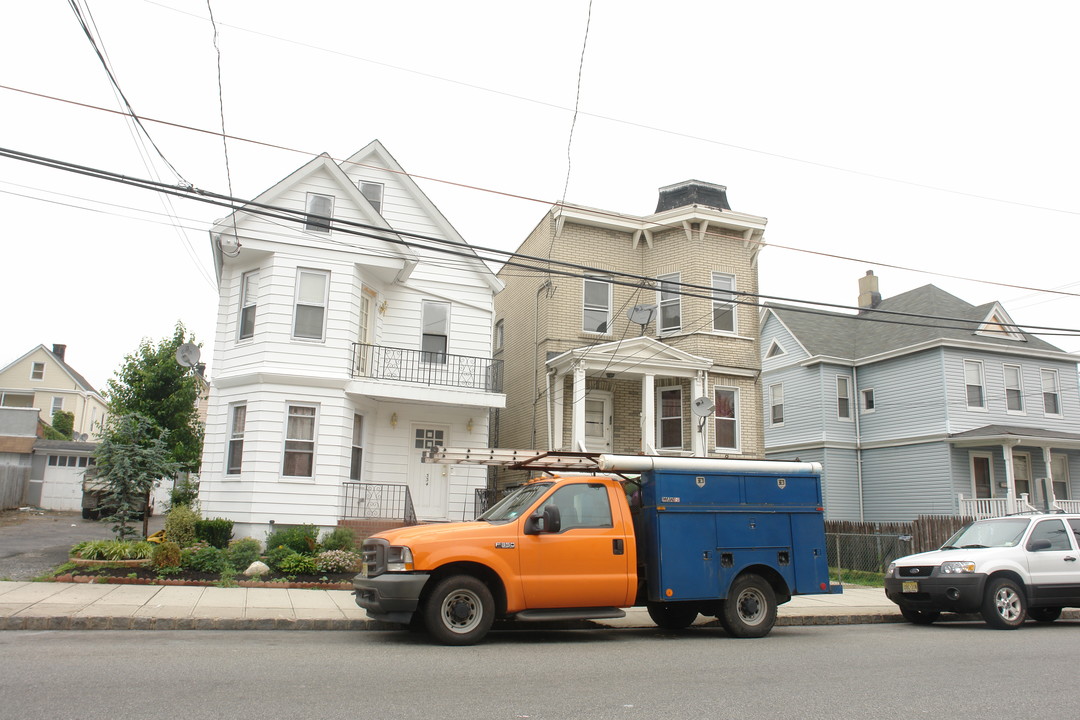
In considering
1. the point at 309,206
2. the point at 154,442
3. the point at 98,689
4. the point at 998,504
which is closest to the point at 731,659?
the point at 98,689

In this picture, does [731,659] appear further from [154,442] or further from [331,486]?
[154,442]

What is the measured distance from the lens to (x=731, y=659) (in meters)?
8.45

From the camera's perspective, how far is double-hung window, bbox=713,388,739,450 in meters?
22.0

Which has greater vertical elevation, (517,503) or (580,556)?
(517,503)

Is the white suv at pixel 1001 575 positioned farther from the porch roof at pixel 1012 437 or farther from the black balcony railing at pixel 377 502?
the porch roof at pixel 1012 437

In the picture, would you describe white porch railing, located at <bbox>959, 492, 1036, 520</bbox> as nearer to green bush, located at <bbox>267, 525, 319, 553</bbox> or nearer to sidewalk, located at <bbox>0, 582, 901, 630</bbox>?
sidewalk, located at <bbox>0, 582, 901, 630</bbox>

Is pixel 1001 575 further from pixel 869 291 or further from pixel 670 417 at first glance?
pixel 869 291

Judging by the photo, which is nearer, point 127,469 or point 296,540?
point 127,469

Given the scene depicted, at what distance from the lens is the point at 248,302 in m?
17.7

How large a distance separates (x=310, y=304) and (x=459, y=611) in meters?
10.2

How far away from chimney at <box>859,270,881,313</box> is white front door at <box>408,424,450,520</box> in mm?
20434

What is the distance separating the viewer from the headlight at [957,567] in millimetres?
11711

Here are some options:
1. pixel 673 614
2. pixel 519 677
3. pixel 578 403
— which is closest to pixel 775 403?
pixel 578 403

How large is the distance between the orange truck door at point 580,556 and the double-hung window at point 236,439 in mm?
9927
